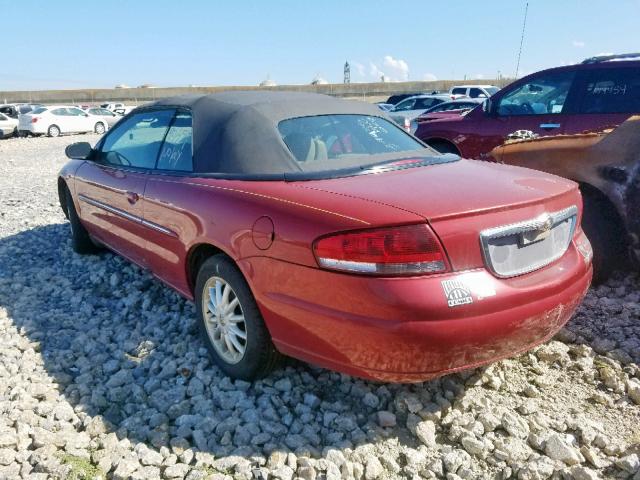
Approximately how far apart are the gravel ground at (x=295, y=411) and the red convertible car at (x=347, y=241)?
322mm

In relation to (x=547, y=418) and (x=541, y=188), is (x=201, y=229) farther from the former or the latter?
(x=547, y=418)

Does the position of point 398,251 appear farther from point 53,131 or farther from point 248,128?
point 53,131

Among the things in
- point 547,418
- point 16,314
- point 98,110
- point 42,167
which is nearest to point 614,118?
point 547,418

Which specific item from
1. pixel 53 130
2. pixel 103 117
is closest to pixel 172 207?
pixel 53 130

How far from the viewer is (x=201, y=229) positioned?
9.35 ft

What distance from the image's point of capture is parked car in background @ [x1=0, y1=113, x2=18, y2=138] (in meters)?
23.3

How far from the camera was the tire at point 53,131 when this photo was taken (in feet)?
77.8

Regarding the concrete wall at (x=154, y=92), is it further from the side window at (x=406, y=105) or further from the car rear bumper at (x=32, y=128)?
the side window at (x=406, y=105)

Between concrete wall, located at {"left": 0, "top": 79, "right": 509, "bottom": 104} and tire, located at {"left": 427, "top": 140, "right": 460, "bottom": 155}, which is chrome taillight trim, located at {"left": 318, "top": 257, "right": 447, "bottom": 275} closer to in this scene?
tire, located at {"left": 427, "top": 140, "right": 460, "bottom": 155}

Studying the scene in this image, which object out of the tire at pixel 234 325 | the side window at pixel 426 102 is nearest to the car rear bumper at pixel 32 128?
the side window at pixel 426 102

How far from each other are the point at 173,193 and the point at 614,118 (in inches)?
178

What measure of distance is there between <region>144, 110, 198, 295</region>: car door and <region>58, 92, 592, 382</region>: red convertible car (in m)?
0.01

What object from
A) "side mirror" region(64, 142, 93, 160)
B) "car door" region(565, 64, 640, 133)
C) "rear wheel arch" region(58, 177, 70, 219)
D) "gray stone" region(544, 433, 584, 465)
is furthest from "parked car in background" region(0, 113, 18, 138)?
"gray stone" region(544, 433, 584, 465)

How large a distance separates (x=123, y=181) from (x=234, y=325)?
1.56 meters
